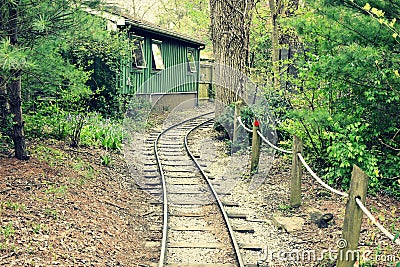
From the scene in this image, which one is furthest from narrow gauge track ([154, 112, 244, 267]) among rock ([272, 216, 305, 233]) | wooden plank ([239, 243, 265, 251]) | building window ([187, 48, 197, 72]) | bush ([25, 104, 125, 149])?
building window ([187, 48, 197, 72])

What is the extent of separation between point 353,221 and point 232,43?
34.6 ft

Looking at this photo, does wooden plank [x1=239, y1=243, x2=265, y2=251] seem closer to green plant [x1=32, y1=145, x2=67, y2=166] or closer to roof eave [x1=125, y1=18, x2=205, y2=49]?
green plant [x1=32, y1=145, x2=67, y2=166]

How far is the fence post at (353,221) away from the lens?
4488mm

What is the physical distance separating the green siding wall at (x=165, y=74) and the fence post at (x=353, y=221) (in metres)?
12.4

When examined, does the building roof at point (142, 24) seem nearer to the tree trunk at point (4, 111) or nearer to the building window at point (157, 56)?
the building window at point (157, 56)

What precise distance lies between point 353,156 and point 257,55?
13446 mm

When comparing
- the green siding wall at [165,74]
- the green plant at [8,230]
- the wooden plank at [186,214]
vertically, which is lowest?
the wooden plank at [186,214]

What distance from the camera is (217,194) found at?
28.8ft

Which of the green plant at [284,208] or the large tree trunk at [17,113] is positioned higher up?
the large tree trunk at [17,113]

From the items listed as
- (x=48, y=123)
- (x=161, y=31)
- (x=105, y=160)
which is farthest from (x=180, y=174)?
(x=161, y=31)

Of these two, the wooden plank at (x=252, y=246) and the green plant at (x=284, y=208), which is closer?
the wooden plank at (x=252, y=246)

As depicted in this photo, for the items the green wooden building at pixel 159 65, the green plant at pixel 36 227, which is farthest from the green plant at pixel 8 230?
the green wooden building at pixel 159 65

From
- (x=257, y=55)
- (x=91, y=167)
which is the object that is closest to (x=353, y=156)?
(x=91, y=167)

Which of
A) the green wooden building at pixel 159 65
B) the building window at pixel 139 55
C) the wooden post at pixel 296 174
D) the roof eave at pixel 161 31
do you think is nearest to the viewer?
the wooden post at pixel 296 174
